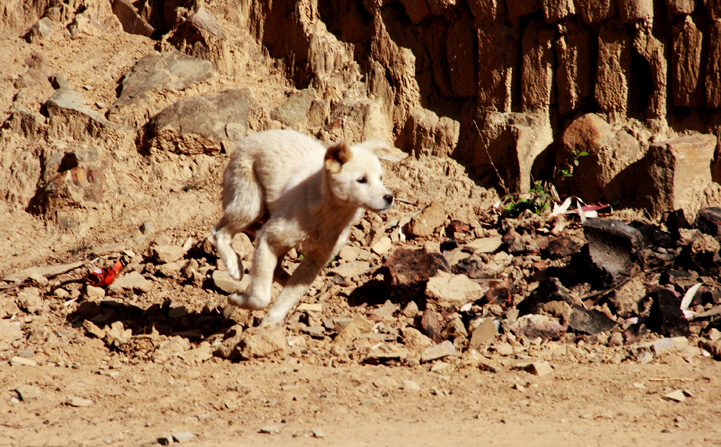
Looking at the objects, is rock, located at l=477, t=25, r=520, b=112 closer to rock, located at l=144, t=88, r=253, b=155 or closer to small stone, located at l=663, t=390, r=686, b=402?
rock, located at l=144, t=88, r=253, b=155

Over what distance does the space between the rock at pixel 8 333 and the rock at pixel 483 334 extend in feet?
13.4

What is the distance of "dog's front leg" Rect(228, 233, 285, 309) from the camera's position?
592cm

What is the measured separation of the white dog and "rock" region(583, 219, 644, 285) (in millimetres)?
2375

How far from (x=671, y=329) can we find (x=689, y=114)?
3703mm

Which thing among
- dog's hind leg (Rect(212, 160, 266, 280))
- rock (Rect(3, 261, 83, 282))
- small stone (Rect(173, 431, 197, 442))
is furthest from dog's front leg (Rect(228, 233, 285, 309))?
rock (Rect(3, 261, 83, 282))

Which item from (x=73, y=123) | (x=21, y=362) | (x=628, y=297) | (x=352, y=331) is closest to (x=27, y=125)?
(x=73, y=123)

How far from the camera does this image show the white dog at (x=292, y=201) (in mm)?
5637

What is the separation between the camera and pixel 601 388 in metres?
4.96

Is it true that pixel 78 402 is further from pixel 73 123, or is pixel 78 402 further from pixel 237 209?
pixel 73 123

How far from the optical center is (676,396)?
4746 millimetres

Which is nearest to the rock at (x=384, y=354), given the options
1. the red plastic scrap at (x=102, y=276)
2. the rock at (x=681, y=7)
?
the red plastic scrap at (x=102, y=276)

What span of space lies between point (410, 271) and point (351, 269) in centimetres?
105

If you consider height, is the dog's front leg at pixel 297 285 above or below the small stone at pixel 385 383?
above

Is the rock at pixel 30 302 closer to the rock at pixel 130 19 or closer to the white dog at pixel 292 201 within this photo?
the white dog at pixel 292 201
